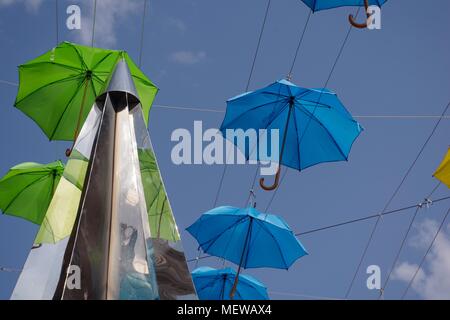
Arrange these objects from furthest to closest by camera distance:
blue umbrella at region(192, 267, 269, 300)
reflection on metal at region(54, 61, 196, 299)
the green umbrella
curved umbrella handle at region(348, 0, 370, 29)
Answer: blue umbrella at region(192, 267, 269, 300)
curved umbrella handle at region(348, 0, 370, 29)
the green umbrella
reflection on metal at region(54, 61, 196, 299)

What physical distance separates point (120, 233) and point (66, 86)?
5707 millimetres

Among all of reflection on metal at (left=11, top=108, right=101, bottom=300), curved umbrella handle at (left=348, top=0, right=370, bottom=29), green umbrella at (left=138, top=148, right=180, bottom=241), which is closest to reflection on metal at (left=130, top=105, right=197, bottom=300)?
green umbrella at (left=138, top=148, right=180, bottom=241)

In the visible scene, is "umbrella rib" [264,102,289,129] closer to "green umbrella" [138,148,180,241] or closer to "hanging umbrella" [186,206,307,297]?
"hanging umbrella" [186,206,307,297]

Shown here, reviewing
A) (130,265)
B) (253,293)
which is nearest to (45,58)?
(253,293)

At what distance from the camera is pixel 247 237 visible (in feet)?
30.2

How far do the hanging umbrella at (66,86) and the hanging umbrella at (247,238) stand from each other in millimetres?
2103

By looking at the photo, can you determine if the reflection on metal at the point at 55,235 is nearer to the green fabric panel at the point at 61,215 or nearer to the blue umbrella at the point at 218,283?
the green fabric panel at the point at 61,215

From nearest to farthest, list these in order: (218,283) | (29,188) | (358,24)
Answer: (358,24), (29,188), (218,283)

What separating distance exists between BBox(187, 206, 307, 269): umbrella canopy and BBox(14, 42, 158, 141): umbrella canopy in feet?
6.85

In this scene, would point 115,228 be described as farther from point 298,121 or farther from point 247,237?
point 247,237

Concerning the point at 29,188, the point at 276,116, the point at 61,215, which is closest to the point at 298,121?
the point at 276,116

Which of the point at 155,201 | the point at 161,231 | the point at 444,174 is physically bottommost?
the point at 161,231

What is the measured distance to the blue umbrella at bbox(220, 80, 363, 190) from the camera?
7.97 meters

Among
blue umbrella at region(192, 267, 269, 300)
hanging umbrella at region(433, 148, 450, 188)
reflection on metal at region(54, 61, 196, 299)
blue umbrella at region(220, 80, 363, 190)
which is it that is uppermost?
blue umbrella at region(220, 80, 363, 190)
